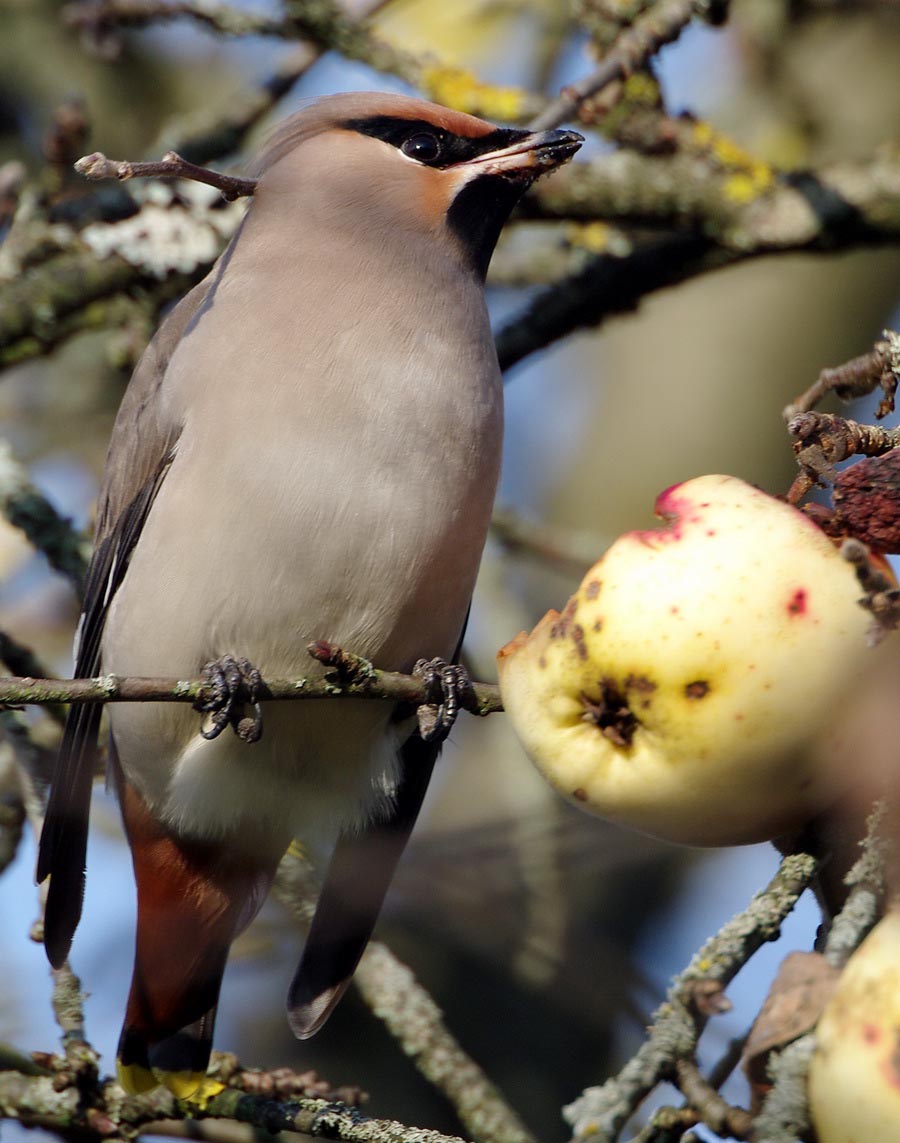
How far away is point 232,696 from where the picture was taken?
332 centimetres

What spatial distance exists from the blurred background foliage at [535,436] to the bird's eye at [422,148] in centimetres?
69

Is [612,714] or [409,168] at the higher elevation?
[409,168]

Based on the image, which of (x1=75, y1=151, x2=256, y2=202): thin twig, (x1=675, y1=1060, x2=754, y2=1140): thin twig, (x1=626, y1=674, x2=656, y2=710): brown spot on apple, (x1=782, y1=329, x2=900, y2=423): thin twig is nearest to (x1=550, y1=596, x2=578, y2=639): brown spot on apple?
(x1=626, y1=674, x2=656, y2=710): brown spot on apple

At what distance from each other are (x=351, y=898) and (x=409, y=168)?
1.90m

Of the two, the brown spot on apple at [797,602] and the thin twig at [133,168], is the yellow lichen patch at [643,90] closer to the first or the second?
the thin twig at [133,168]

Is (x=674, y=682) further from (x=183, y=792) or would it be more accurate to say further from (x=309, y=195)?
(x=309, y=195)

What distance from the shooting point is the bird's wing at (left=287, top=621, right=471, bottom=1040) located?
380 cm

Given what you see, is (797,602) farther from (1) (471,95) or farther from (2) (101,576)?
(1) (471,95)

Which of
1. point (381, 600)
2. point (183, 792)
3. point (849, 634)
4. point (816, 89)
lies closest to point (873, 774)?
point (849, 634)

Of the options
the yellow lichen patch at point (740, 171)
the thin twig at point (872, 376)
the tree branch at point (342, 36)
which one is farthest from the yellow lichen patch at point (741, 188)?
the thin twig at point (872, 376)

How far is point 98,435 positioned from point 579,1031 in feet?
9.44

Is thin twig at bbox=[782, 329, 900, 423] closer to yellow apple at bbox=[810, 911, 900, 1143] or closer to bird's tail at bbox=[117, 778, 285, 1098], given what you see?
yellow apple at bbox=[810, 911, 900, 1143]

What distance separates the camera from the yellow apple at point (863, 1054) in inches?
70.2

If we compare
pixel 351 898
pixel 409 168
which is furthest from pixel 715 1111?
pixel 409 168
